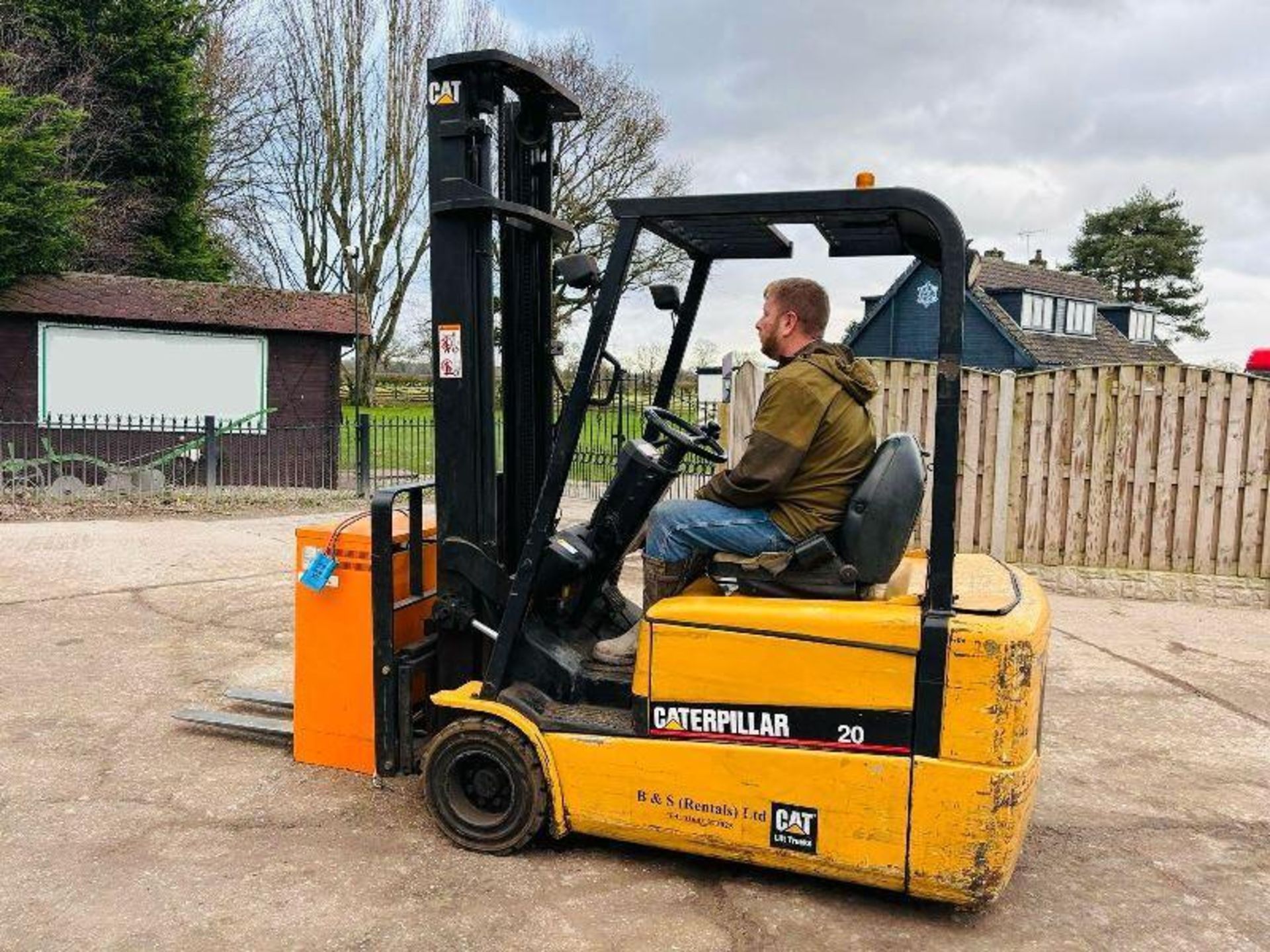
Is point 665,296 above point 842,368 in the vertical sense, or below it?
above

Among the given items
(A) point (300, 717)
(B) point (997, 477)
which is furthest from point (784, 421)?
(B) point (997, 477)

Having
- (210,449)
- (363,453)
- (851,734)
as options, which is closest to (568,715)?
(851,734)

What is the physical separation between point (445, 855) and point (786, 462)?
2.00 metres

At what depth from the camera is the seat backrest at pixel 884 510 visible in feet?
11.9

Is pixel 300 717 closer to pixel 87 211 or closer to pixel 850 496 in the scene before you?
pixel 850 496

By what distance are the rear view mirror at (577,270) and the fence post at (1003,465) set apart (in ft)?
24.1

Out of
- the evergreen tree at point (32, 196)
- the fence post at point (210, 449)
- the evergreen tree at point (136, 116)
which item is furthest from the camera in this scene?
the evergreen tree at point (136, 116)

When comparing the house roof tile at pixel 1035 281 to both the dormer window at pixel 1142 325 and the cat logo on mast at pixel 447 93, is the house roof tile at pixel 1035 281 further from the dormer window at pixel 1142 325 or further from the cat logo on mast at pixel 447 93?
the cat logo on mast at pixel 447 93

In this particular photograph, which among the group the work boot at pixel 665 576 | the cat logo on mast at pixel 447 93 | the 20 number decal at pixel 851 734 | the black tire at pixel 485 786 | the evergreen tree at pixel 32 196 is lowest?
the black tire at pixel 485 786

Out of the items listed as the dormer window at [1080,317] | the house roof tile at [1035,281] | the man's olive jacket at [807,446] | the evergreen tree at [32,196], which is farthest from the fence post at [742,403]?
the dormer window at [1080,317]

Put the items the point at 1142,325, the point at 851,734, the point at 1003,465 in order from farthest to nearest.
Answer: the point at 1142,325
the point at 1003,465
the point at 851,734

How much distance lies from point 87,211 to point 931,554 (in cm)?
1996

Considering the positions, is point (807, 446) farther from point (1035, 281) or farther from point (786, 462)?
point (1035, 281)

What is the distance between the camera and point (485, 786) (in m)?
4.12
